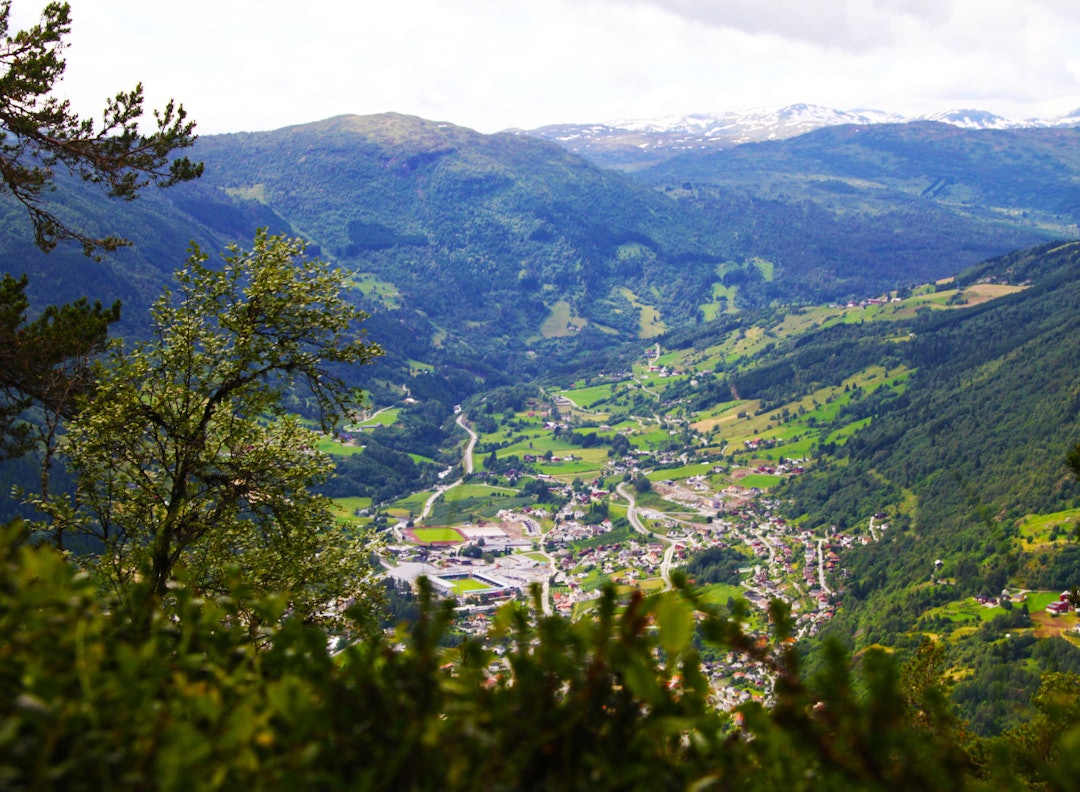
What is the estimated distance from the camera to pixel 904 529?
11731 cm

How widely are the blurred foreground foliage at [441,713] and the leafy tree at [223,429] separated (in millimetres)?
12007

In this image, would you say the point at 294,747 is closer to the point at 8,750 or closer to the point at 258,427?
the point at 8,750

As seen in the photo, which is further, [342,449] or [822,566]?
[342,449]

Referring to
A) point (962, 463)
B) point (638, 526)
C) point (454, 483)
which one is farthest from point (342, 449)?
point (962, 463)

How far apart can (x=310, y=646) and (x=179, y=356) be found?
13406mm

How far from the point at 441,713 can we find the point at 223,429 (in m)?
14.7

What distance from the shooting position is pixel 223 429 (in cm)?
1664

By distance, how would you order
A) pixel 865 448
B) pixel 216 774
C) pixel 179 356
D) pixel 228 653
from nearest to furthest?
pixel 216 774 → pixel 228 653 → pixel 179 356 → pixel 865 448

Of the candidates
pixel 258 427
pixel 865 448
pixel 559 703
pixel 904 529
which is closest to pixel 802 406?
pixel 865 448

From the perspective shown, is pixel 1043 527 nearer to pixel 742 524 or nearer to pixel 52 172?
pixel 742 524

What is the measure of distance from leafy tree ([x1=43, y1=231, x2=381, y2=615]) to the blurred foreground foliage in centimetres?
1201

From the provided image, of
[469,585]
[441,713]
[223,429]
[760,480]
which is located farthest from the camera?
[760,480]

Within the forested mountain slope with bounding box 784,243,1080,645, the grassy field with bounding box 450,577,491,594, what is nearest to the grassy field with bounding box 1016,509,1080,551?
the forested mountain slope with bounding box 784,243,1080,645

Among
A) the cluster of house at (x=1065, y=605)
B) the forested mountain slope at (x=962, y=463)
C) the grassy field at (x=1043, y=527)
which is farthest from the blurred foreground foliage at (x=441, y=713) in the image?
the grassy field at (x=1043, y=527)
